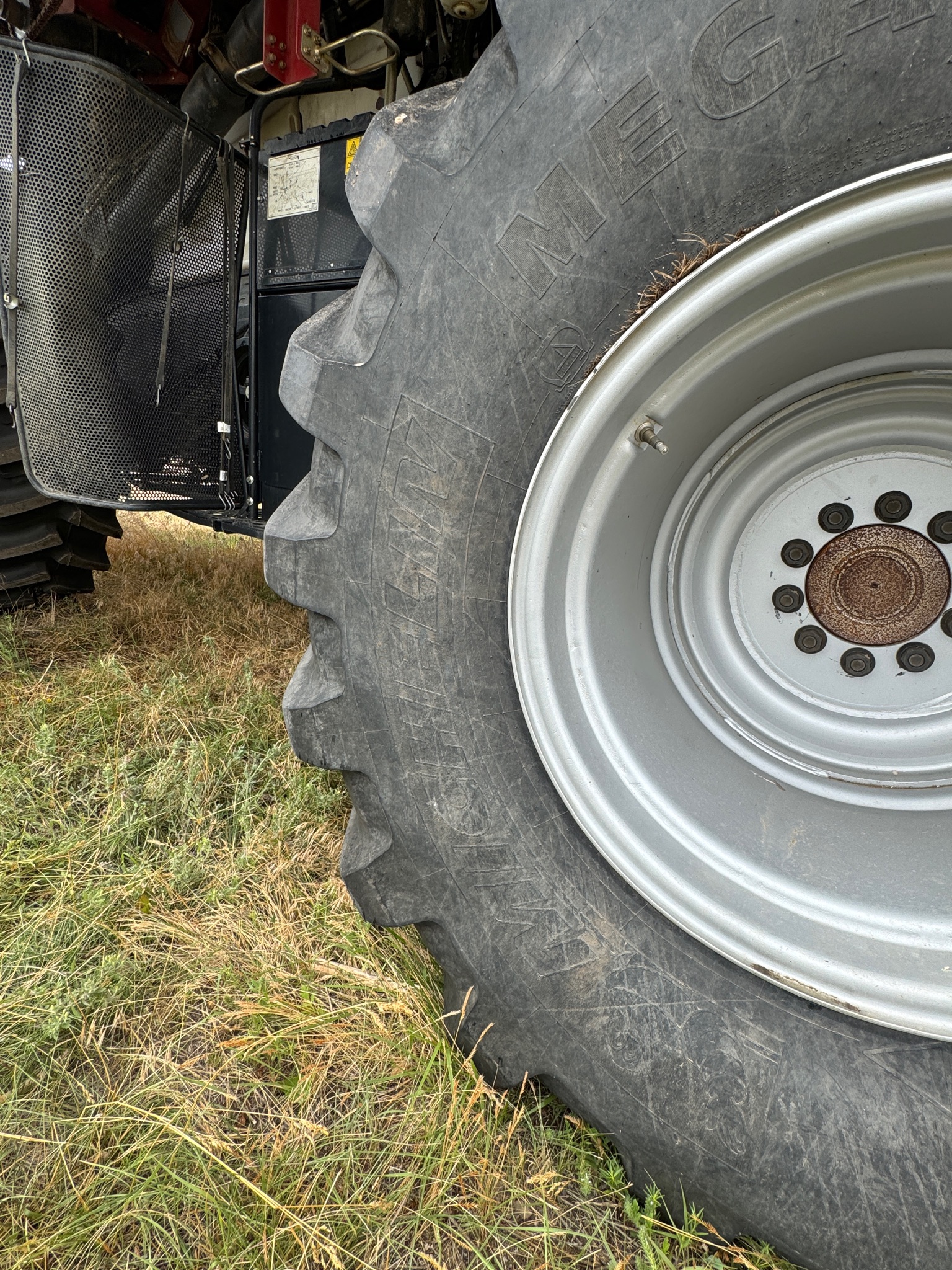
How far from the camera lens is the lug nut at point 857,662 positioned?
101 centimetres

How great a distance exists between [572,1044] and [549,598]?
1.82 feet

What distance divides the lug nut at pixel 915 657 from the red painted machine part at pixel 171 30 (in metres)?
2.17

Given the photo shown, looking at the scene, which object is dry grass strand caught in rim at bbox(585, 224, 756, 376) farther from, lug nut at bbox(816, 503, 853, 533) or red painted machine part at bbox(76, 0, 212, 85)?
red painted machine part at bbox(76, 0, 212, 85)

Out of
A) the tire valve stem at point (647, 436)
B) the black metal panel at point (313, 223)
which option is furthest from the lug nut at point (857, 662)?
the black metal panel at point (313, 223)

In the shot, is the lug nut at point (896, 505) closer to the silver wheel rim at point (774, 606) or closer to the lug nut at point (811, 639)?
the silver wheel rim at point (774, 606)

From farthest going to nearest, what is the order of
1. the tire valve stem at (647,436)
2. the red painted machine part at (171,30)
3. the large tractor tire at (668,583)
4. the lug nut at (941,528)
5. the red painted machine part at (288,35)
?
the red painted machine part at (171,30) < the red painted machine part at (288,35) < the lug nut at (941,528) < the tire valve stem at (647,436) < the large tractor tire at (668,583)

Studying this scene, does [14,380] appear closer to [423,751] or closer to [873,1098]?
[423,751]

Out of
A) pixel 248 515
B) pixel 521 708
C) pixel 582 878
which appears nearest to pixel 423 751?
pixel 521 708

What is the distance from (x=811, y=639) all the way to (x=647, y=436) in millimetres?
400

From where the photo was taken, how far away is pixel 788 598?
3.44 ft

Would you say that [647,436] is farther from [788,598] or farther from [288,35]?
[288,35]

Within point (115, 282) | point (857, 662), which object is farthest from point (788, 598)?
point (115, 282)

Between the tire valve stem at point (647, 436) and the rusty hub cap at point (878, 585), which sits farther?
the rusty hub cap at point (878, 585)

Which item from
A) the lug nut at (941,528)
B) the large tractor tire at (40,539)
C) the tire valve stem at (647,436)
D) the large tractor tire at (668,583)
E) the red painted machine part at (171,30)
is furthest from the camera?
the large tractor tire at (40,539)
